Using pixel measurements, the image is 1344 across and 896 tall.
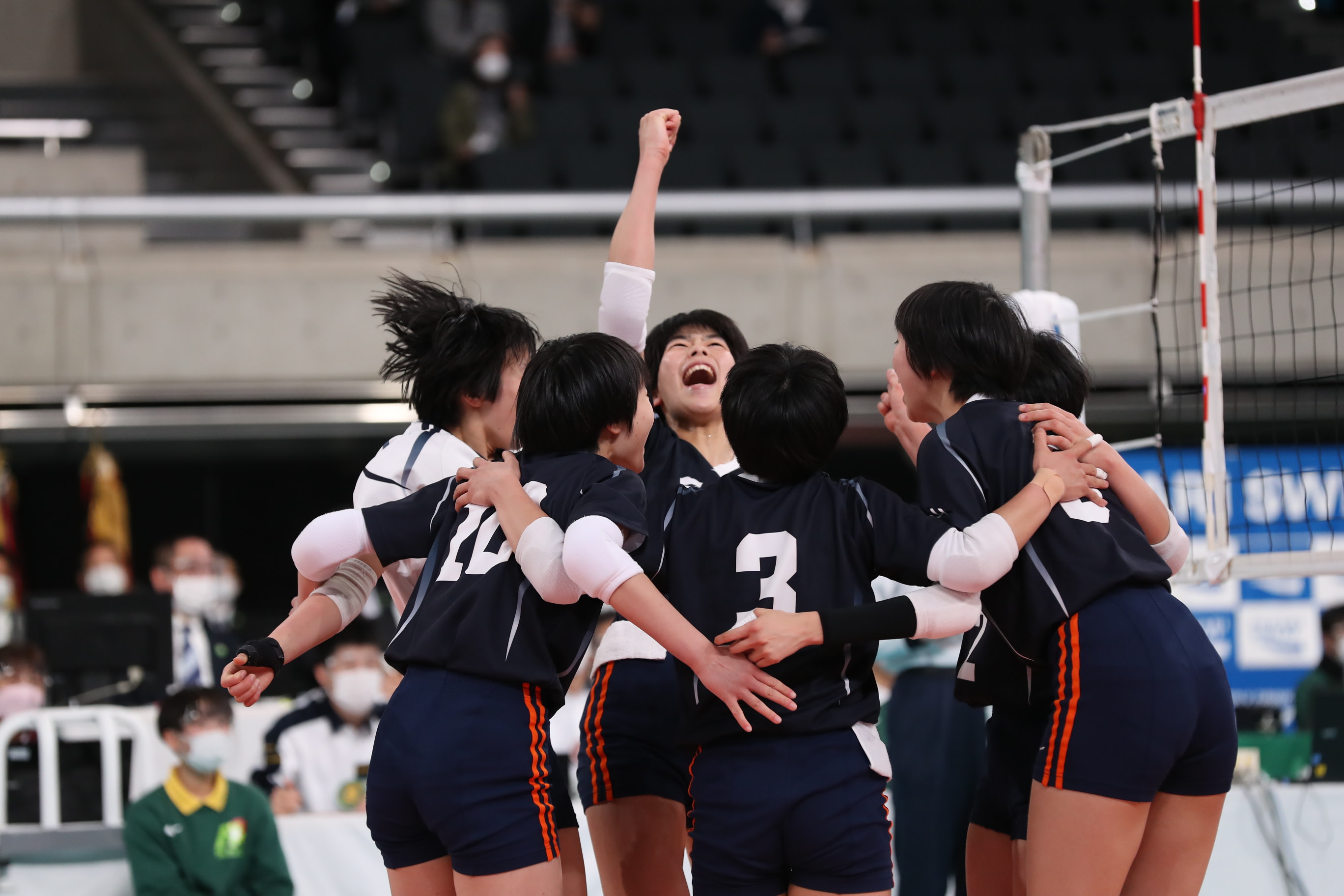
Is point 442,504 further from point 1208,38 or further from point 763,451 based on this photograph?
point 1208,38

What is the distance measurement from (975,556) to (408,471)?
1.25 m

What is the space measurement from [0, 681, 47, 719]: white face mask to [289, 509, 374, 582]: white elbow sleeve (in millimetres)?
4355

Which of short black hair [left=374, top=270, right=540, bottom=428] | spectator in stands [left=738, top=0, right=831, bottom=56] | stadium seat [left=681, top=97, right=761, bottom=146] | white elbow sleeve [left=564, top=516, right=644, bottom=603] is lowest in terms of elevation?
white elbow sleeve [left=564, top=516, right=644, bottom=603]

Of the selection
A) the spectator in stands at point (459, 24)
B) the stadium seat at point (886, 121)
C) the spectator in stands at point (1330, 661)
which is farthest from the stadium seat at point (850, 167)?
the spectator in stands at point (1330, 661)

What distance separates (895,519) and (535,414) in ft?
2.39

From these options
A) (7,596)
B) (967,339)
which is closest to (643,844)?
(967,339)

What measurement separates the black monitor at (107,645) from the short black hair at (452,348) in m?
3.81

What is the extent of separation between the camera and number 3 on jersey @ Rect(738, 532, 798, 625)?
8.23ft

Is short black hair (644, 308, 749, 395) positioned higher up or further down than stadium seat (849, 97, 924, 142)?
further down

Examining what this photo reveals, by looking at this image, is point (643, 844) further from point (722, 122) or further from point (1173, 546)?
point (722, 122)

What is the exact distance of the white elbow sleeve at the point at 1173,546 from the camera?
286 centimetres

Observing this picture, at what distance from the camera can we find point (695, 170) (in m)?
10.3

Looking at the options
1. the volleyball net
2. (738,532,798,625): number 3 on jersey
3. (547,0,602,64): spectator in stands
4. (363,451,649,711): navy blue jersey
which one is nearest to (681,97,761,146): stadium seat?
(547,0,602,64): spectator in stands

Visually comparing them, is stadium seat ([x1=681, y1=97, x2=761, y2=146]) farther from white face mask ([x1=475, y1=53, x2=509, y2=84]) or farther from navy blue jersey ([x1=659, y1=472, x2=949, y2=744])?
navy blue jersey ([x1=659, y1=472, x2=949, y2=744])
